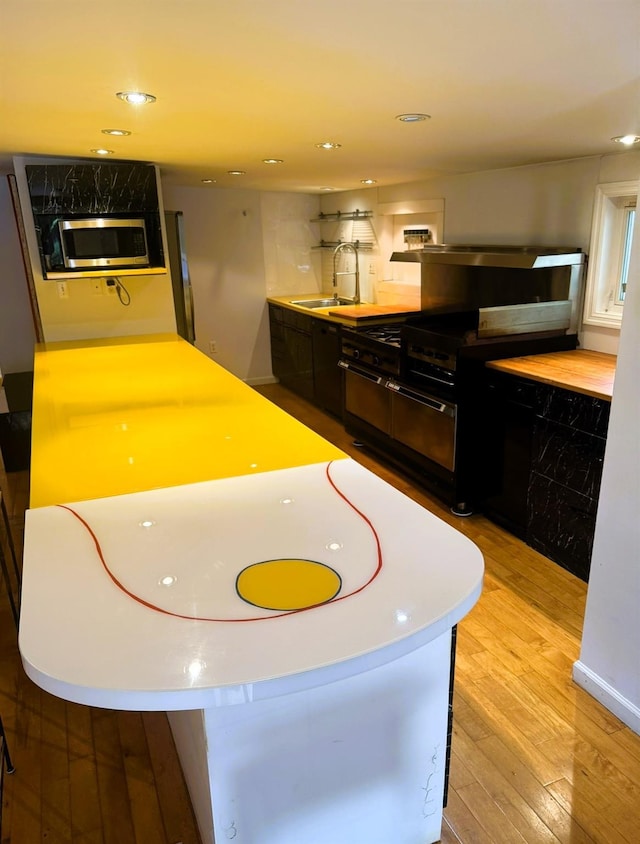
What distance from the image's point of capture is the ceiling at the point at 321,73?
1.16 m

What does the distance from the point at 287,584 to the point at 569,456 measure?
193 cm

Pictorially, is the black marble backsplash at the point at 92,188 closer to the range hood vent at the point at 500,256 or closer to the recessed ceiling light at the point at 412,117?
the range hood vent at the point at 500,256

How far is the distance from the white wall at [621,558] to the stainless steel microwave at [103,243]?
2.72 m

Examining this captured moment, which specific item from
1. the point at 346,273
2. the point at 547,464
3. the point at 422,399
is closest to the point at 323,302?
the point at 346,273

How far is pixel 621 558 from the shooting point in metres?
1.89

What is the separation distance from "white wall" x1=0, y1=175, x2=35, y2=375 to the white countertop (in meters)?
4.20

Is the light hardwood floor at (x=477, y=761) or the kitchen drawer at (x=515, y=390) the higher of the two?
the kitchen drawer at (x=515, y=390)

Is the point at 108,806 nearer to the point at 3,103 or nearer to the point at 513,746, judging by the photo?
the point at 513,746

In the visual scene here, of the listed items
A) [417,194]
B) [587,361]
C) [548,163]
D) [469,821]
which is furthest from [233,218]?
[469,821]

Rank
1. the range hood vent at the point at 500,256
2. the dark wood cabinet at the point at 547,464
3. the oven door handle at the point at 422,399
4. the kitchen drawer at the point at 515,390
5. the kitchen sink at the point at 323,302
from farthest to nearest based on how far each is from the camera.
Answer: the kitchen sink at the point at 323,302 < the oven door handle at the point at 422,399 < the range hood vent at the point at 500,256 < the kitchen drawer at the point at 515,390 < the dark wood cabinet at the point at 547,464

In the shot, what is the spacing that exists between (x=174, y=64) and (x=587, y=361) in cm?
243

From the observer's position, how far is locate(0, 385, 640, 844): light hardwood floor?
1.63 metres

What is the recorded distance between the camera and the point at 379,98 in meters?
1.82

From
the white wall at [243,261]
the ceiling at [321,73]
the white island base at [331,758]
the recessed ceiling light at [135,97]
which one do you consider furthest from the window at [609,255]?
the white wall at [243,261]
